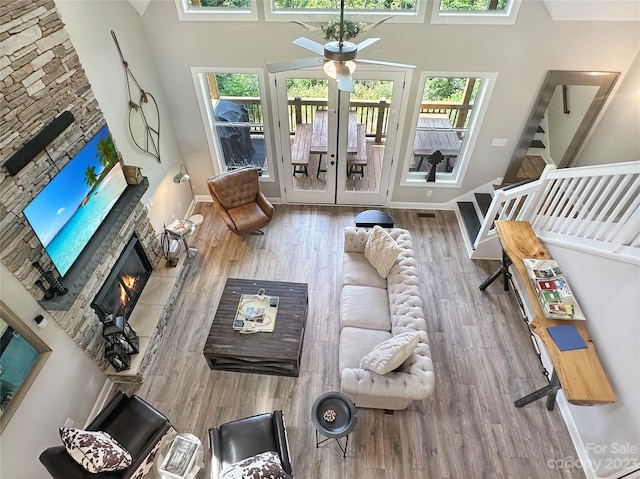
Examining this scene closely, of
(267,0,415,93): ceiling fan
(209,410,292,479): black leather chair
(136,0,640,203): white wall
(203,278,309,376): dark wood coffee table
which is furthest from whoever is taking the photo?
(136,0,640,203): white wall

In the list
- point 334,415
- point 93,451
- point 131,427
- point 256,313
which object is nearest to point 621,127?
point 334,415

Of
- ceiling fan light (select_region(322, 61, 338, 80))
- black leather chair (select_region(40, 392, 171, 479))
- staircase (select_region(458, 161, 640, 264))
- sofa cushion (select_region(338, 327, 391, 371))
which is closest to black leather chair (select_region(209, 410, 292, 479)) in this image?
black leather chair (select_region(40, 392, 171, 479))

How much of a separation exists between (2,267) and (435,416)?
12.6 feet

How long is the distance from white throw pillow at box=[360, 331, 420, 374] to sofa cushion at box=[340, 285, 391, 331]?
2.05 feet

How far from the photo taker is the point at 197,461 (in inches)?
127

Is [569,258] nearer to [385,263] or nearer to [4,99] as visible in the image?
[385,263]

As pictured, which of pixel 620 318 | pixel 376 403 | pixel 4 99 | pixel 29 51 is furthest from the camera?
pixel 376 403

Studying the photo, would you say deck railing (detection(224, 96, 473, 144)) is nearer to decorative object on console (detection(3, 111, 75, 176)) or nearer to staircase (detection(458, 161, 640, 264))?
staircase (detection(458, 161, 640, 264))

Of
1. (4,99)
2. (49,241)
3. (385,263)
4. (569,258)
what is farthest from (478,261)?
(4,99)

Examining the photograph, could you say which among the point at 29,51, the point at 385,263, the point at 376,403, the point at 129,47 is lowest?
the point at 376,403

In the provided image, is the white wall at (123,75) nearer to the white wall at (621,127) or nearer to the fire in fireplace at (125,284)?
the fire in fireplace at (125,284)

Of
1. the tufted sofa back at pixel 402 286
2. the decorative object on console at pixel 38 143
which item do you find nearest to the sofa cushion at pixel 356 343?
the tufted sofa back at pixel 402 286

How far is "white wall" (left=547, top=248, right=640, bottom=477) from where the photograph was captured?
2.90 metres

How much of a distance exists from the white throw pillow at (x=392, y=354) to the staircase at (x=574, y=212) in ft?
6.16
